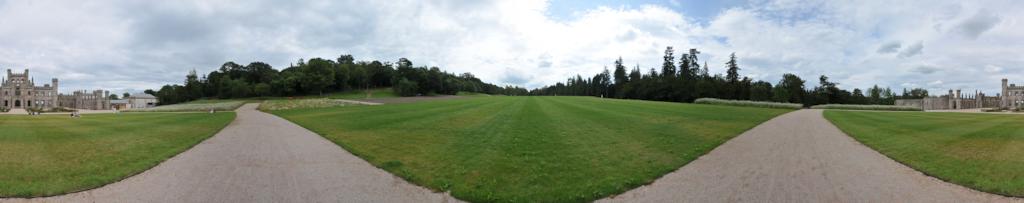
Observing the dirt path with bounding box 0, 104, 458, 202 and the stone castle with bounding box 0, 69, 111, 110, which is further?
the stone castle with bounding box 0, 69, 111, 110

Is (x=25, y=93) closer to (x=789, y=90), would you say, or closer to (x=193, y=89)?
(x=193, y=89)

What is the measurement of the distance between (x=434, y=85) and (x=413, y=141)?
263 ft

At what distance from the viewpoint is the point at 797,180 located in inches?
326

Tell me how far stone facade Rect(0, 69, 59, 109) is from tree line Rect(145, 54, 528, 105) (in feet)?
58.1

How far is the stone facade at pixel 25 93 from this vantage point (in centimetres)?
8662

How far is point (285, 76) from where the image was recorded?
85.3 meters

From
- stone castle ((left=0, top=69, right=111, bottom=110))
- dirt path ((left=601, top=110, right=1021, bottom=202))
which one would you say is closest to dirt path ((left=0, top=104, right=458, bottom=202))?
dirt path ((left=601, top=110, right=1021, bottom=202))

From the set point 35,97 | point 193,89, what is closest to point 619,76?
point 193,89

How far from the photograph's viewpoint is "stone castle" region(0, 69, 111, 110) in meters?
86.9

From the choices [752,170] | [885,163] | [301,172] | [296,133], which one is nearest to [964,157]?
[885,163]

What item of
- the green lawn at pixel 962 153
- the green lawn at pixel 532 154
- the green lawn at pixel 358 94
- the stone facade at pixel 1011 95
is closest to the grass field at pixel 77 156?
the green lawn at pixel 532 154

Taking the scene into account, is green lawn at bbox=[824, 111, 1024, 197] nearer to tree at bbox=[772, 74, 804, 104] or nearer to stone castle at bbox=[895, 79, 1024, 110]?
tree at bbox=[772, 74, 804, 104]

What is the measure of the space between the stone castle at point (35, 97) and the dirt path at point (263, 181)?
356 ft

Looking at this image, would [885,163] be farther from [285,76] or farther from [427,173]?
[285,76]
